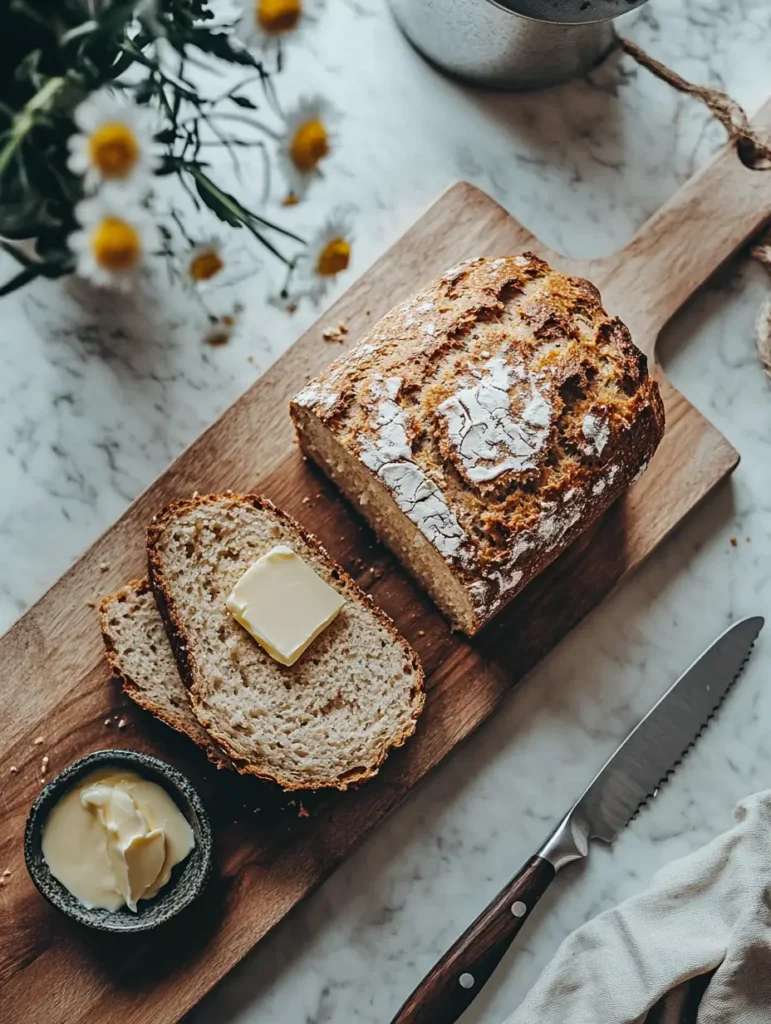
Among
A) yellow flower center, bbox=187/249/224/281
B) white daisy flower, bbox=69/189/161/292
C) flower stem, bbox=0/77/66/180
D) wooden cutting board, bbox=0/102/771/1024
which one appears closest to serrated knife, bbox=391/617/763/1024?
wooden cutting board, bbox=0/102/771/1024

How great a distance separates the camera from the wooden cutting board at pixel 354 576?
252 cm

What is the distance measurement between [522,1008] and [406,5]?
9.03 ft

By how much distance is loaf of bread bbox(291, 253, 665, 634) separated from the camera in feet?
7.82

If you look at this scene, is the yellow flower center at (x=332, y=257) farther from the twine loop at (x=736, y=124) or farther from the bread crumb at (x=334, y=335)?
the twine loop at (x=736, y=124)

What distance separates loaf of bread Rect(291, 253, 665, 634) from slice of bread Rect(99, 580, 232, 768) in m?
0.66

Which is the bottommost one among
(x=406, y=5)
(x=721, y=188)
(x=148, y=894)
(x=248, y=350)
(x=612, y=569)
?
(x=612, y=569)

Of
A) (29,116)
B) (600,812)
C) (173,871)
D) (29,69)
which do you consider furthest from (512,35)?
(173,871)

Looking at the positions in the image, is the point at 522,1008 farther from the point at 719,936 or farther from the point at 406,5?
the point at 406,5

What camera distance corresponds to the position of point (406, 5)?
2.83 meters

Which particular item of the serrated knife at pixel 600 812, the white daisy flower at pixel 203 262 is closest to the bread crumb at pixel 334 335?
the white daisy flower at pixel 203 262

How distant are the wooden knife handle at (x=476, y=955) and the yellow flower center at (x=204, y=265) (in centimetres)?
171

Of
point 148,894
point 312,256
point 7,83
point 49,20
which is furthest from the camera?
point 148,894

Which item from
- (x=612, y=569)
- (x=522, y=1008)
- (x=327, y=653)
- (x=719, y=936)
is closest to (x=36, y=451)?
(x=327, y=653)

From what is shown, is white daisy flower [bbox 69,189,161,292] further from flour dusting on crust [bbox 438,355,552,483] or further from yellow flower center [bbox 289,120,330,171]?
flour dusting on crust [bbox 438,355,552,483]
